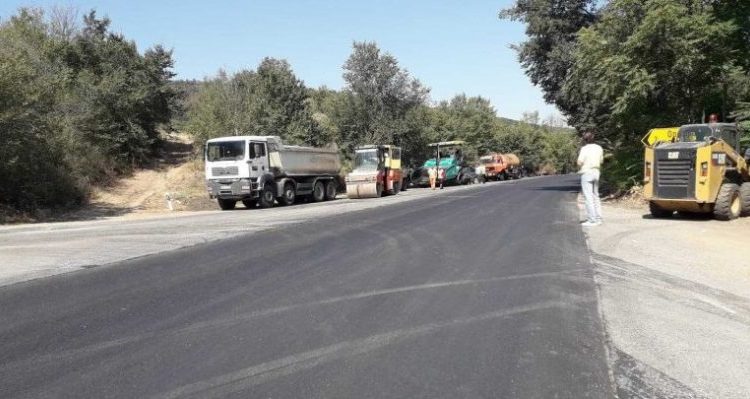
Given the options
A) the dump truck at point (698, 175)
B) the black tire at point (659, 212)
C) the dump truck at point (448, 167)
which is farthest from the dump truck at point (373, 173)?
the dump truck at point (698, 175)

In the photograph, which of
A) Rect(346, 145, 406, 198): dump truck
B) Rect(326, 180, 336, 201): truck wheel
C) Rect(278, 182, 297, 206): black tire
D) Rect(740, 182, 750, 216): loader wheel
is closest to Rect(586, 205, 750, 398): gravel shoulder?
Rect(740, 182, 750, 216): loader wheel

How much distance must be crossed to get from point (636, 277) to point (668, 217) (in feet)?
27.0

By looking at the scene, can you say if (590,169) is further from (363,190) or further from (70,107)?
(70,107)

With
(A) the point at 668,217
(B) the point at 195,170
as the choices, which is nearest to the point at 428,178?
(B) the point at 195,170

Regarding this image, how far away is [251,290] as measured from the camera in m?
7.80

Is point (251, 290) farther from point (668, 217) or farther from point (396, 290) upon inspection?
point (668, 217)

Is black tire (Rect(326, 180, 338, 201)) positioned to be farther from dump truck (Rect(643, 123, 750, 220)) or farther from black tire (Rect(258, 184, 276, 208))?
dump truck (Rect(643, 123, 750, 220))

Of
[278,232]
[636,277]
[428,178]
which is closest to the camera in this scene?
[636,277]

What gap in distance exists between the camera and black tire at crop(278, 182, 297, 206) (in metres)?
27.7

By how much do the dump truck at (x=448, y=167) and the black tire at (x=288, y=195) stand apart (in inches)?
551

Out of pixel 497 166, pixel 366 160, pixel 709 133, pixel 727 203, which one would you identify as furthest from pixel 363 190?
pixel 497 166

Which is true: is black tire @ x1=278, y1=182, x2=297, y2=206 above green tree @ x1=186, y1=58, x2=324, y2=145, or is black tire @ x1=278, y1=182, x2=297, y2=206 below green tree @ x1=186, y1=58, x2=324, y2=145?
below

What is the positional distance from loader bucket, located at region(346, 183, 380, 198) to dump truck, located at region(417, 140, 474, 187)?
32.6 feet

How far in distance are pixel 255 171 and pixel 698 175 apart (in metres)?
16.8
